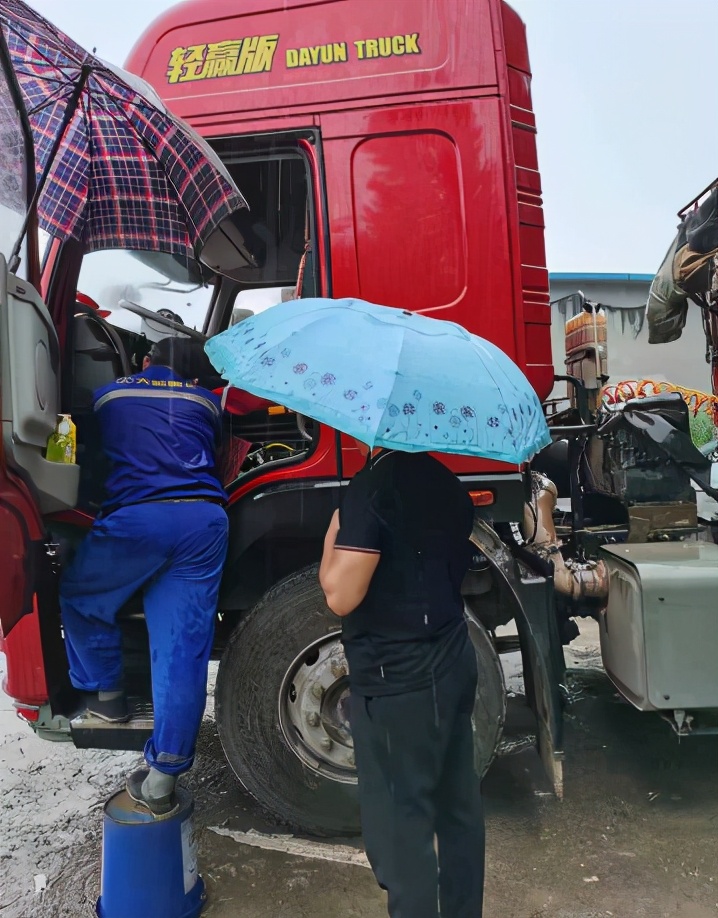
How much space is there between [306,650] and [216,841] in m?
0.94

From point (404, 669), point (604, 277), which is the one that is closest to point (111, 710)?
point (404, 669)

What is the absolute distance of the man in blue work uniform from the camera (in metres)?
2.26

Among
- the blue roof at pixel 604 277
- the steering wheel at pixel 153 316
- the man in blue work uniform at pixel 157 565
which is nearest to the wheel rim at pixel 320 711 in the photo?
the man in blue work uniform at pixel 157 565

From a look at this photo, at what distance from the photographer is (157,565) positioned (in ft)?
7.54

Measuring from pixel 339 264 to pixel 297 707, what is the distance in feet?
5.59

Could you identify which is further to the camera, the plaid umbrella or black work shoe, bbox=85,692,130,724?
black work shoe, bbox=85,692,130,724

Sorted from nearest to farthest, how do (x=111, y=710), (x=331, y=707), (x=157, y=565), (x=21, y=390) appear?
1. (x=21, y=390)
2. (x=157, y=565)
3. (x=111, y=710)
4. (x=331, y=707)

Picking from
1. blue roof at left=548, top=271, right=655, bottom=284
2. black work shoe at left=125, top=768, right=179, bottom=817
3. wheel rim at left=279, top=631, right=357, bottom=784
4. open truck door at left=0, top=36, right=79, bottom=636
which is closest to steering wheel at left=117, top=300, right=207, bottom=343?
open truck door at left=0, top=36, right=79, bottom=636

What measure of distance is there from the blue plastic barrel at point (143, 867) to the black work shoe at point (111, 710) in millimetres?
311

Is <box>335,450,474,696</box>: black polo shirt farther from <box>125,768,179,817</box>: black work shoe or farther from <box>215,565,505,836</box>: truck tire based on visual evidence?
<box>125,768,179,817</box>: black work shoe

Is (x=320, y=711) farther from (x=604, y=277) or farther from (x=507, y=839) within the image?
(x=604, y=277)

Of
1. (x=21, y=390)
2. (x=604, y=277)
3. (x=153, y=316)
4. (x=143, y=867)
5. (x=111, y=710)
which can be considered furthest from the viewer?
(x=604, y=277)

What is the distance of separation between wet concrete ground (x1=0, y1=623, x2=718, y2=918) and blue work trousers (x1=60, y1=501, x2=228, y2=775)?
24.6 inches

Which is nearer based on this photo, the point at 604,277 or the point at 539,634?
the point at 539,634
